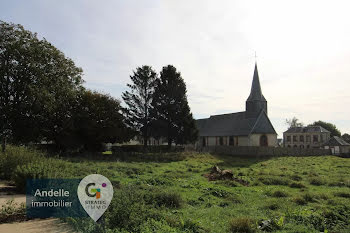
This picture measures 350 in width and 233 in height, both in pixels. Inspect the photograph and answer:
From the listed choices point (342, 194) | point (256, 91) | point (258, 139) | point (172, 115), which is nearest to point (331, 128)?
point (256, 91)

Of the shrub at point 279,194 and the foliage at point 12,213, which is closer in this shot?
the foliage at point 12,213

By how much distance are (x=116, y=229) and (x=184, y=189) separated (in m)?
6.80

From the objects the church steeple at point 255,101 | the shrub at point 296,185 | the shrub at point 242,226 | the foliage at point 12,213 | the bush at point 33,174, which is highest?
the church steeple at point 255,101

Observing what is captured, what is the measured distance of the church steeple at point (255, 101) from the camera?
168 ft

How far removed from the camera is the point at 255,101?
51.5 meters

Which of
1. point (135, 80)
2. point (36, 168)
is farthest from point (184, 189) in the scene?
point (135, 80)

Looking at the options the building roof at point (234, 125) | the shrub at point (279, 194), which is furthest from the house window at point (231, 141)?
the shrub at point (279, 194)

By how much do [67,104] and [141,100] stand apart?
13027 millimetres

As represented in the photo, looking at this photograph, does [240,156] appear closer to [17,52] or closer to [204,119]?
[204,119]

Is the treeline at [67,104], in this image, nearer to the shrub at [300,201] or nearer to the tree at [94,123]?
the tree at [94,123]

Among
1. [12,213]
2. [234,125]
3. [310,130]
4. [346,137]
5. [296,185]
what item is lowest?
[296,185]

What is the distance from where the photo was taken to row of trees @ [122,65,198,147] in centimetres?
3969

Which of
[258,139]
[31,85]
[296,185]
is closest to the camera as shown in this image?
[296,185]

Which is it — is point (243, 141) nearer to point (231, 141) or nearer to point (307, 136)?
point (231, 141)
